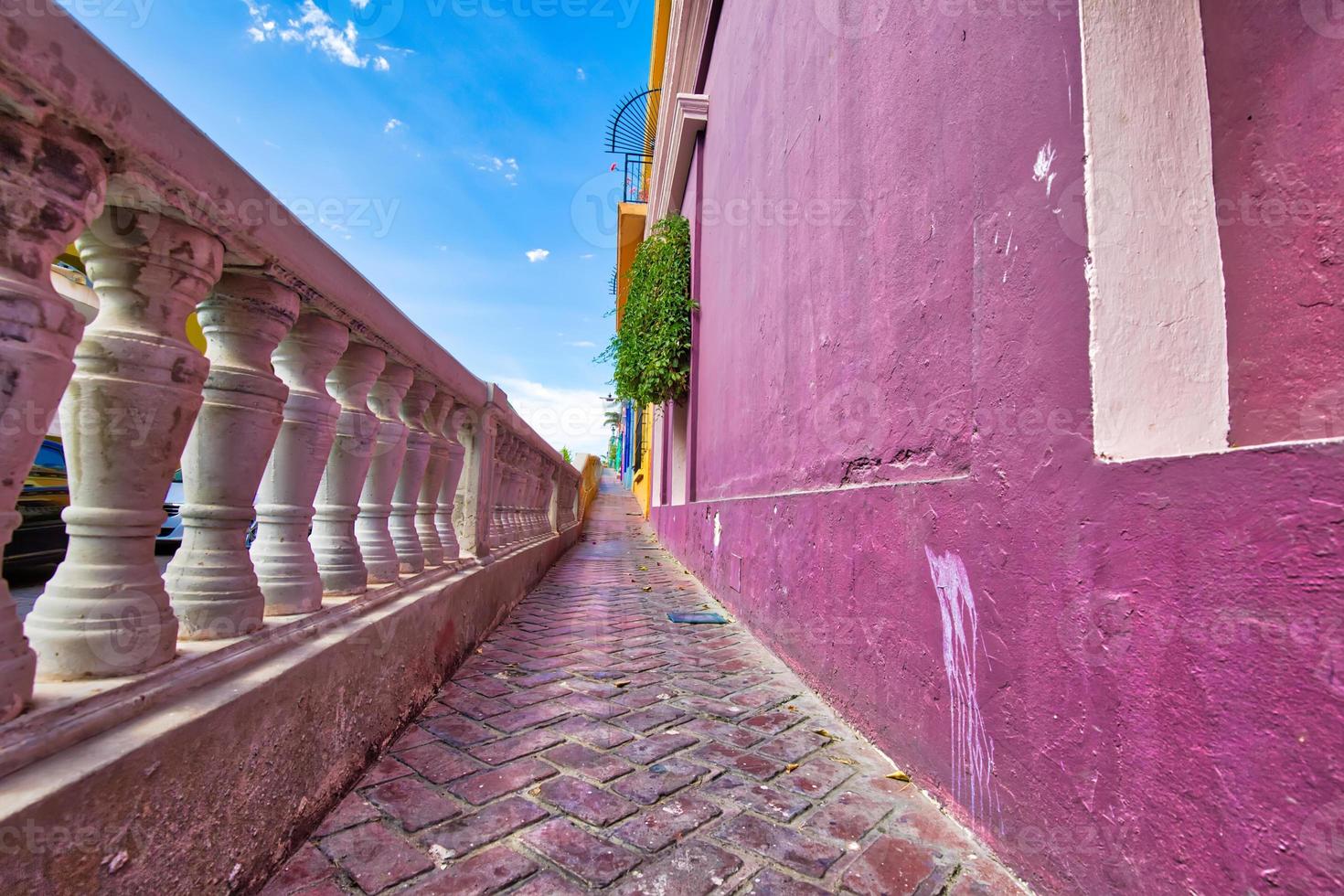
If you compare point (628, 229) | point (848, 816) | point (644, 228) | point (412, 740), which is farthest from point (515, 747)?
point (628, 229)

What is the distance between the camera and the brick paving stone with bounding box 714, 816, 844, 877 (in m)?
1.47

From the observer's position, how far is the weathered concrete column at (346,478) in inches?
79.4

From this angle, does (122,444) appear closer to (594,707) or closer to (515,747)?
(515,747)

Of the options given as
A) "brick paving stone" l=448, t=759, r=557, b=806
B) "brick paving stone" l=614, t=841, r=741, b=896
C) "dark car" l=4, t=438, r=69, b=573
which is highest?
"dark car" l=4, t=438, r=69, b=573

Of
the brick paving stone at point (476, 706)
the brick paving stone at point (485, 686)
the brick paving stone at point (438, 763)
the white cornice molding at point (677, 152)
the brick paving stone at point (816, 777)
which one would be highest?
the white cornice molding at point (677, 152)

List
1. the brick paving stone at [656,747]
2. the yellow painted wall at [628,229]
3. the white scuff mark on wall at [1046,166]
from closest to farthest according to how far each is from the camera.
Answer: the white scuff mark on wall at [1046,166] → the brick paving stone at [656,747] → the yellow painted wall at [628,229]

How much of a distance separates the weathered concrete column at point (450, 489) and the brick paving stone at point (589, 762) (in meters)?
1.38

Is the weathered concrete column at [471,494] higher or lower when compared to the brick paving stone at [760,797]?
higher

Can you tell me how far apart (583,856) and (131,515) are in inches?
44.5

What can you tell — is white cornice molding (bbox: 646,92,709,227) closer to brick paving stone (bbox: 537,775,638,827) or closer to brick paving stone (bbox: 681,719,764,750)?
brick paving stone (bbox: 681,719,764,750)

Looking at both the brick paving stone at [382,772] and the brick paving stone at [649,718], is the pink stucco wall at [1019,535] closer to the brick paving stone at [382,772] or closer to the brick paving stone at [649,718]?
the brick paving stone at [649,718]

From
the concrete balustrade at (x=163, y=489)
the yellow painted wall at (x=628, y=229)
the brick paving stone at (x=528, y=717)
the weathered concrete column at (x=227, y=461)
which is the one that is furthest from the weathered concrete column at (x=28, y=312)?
the yellow painted wall at (x=628, y=229)

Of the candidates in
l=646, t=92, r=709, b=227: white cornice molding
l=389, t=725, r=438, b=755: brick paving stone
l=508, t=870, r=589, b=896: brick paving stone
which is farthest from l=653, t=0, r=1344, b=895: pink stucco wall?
l=646, t=92, r=709, b=227: white cornice molding

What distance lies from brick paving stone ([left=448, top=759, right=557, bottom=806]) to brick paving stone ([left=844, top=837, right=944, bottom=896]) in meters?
0.86
